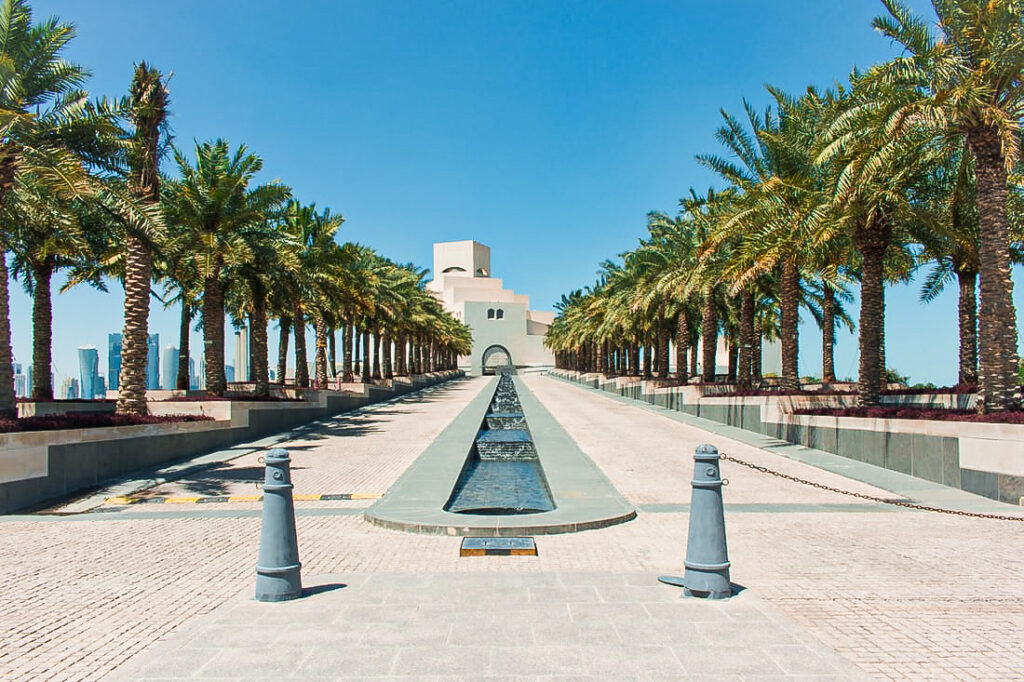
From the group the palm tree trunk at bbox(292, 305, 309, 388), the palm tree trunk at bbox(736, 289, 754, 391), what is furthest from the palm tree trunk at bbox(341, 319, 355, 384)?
the palm tree trunk at bbox(736, 289, 754, 391)

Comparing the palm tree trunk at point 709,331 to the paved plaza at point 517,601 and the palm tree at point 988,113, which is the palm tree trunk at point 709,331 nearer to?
the palm tree at point 988,113

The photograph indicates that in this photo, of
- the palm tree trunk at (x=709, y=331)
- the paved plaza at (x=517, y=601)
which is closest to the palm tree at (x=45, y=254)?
the paved plaza at (x=517, y=601)

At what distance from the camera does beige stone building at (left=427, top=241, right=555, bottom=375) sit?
417 feet

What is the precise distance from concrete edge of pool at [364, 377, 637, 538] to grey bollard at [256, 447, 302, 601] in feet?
10.2

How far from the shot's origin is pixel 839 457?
16234mm

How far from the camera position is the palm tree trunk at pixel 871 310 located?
55.6 feet

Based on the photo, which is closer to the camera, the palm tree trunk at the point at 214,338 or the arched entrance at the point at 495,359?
the palm tree trunk at the point at 214,338

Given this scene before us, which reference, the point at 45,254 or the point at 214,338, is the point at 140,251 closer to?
the point at 214,338

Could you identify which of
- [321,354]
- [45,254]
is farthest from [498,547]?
[321,354]

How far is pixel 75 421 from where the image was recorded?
13.2m

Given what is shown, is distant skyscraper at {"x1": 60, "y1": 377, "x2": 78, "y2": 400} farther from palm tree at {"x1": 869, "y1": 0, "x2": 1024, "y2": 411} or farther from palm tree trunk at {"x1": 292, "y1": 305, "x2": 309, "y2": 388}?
palm tree at {"x1": 869, "y1": 0, "x2": 1024, "y2": 411}

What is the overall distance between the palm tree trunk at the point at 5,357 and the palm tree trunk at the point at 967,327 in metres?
22.4

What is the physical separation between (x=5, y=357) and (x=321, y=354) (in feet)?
71.8

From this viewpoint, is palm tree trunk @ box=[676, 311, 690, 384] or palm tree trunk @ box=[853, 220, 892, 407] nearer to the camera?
palm tree trunk @ box=[853, 220, 892, 407]
